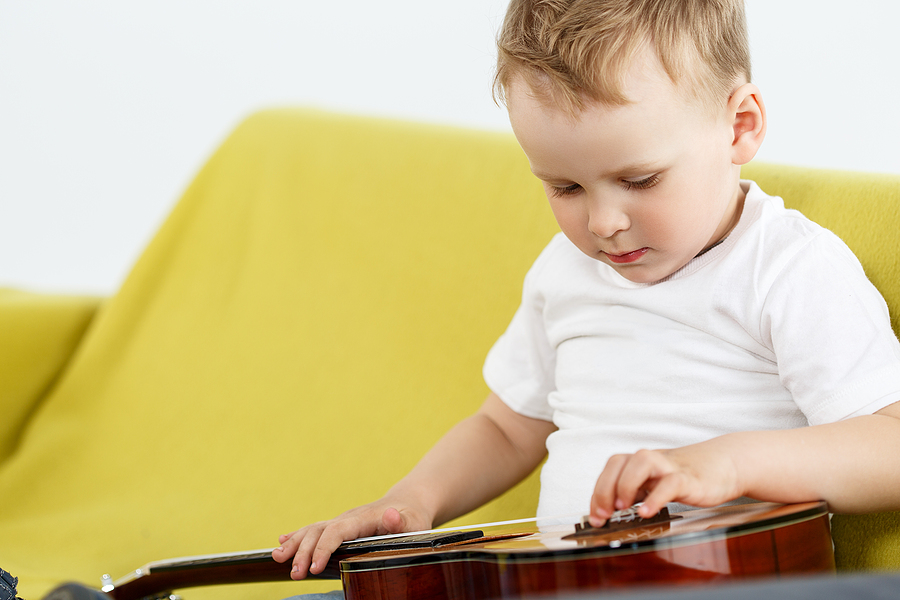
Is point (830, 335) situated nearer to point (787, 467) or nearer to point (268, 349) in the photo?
point (787, 467)

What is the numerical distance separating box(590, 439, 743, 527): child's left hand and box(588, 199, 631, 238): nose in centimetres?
21

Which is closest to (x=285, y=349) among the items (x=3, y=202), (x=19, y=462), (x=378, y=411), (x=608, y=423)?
(x=378, y=411)

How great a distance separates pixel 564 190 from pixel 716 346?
0.21m

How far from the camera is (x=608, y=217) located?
2.49 feet

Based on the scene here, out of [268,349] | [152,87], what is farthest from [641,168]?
[152,87]

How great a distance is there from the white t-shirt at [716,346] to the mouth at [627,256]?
0.06m

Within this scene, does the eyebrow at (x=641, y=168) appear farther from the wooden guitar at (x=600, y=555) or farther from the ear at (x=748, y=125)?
the wooden guitar at (x=600, y=555)

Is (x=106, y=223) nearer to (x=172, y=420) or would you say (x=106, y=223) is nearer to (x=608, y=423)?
(x=172, y=420)

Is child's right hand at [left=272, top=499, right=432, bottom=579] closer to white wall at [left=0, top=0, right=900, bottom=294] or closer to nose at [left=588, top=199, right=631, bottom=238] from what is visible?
nose at [left=588, top=199, right=631, bottom=238]

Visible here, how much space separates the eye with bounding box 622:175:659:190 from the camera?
0.75m

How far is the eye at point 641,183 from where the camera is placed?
0.75 metres

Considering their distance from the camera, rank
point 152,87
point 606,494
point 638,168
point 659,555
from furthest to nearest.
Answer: point 152,87 → point 638,168 → point 606,494 → point 659,555

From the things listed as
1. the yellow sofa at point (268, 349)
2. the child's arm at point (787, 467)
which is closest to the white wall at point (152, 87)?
the yellow sofa at point (268, 349)

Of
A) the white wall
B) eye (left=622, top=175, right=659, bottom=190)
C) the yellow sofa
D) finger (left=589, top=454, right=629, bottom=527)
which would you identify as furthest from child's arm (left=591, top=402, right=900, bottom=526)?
the white wall
